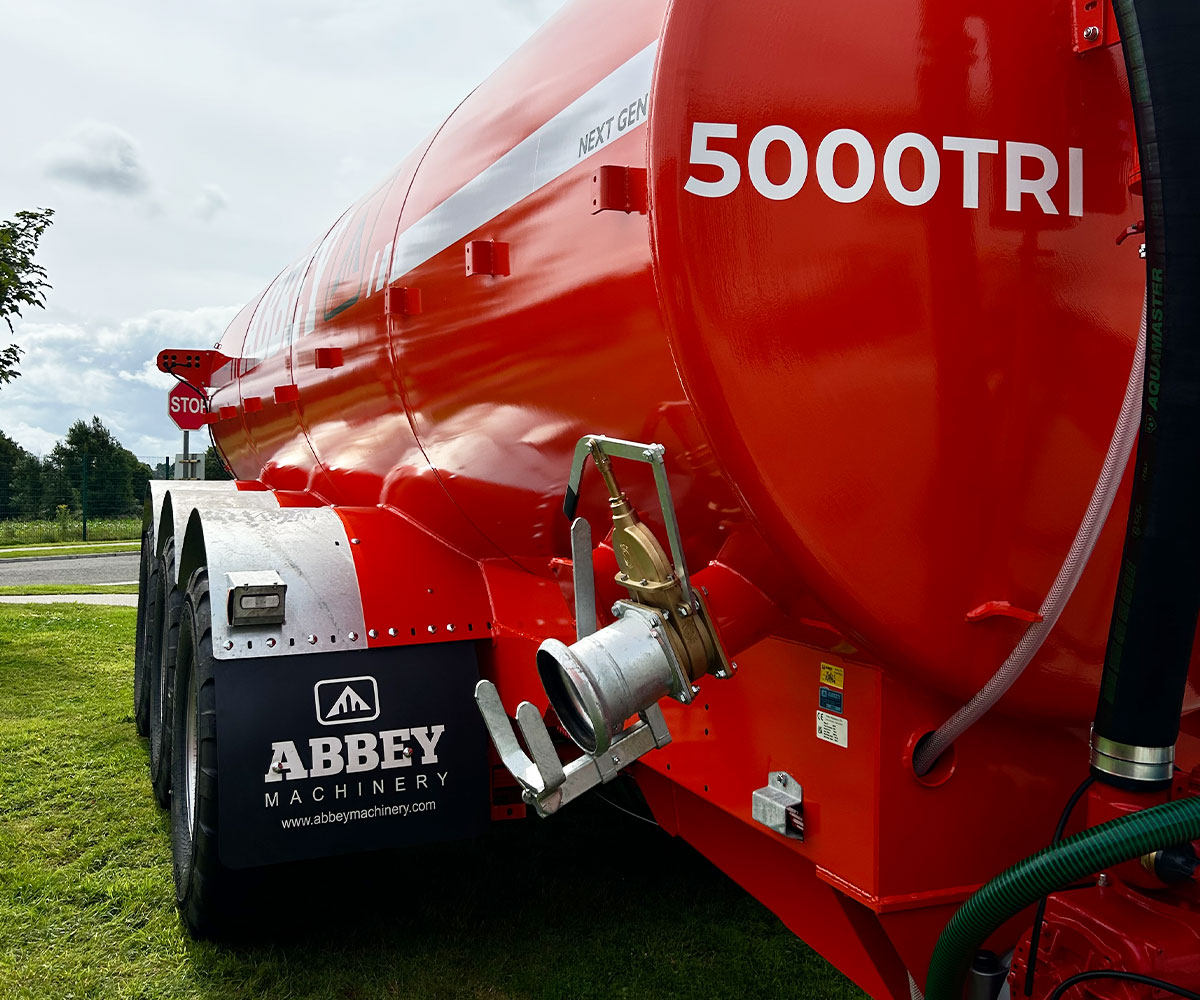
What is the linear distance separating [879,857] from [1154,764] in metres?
0.43

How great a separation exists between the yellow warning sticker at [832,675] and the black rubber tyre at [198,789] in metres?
1.54

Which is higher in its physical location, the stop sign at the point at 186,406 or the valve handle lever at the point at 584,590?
the stop sign at the point at 186,406

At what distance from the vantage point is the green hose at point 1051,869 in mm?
1280

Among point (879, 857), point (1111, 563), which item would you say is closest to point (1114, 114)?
point (1111, 563)

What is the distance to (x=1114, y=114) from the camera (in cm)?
150

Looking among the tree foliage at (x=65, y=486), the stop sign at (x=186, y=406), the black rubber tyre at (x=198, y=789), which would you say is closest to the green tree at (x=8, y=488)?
the tree foliage at (x=65, y=486)

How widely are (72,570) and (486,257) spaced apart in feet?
50.4

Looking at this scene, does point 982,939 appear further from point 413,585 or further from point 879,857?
point 413,585

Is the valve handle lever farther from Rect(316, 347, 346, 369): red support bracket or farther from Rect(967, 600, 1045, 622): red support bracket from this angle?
Rect(316, 347, 346, 369): red support bracket

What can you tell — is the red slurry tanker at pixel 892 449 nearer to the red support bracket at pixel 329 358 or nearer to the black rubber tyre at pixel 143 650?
the red support bracket at pixel 329 358

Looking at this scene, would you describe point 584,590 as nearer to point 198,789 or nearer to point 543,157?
point 543,157

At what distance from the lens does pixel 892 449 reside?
150 centimetres

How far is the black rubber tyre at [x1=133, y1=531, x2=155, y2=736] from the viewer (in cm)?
545

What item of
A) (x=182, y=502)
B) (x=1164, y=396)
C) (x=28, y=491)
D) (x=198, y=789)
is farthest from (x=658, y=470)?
(x=28, y=491)
